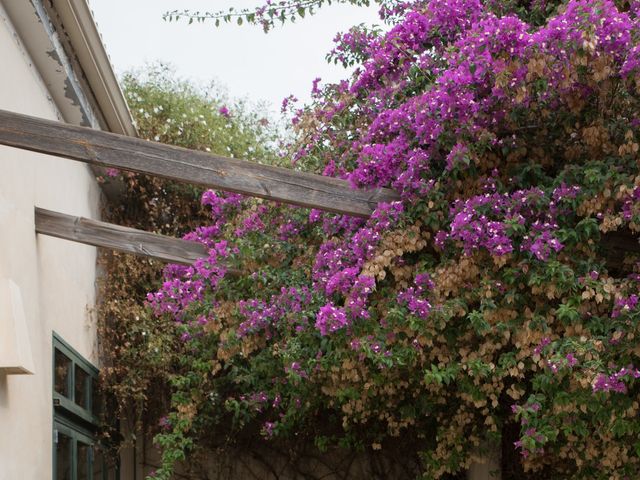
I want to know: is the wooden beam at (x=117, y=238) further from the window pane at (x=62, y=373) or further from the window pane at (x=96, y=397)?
the window pane at (x=96, y=397)

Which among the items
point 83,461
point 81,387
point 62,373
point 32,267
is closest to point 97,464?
point 83,461

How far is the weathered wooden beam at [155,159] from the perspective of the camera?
5.05m

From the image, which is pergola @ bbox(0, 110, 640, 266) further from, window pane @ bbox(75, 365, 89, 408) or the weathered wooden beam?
window pane @ bbox(75, 365, 89, 408)

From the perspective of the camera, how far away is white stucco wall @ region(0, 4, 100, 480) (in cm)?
555

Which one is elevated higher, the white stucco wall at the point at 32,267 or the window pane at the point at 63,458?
the white stucco wall at the point at 32,267

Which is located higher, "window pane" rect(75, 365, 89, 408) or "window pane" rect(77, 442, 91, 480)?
"window pane" rect(75, 365, 89, 408)

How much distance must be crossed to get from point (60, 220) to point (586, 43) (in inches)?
139

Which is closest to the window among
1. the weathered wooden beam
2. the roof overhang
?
the roof overhang

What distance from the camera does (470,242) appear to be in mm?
5363

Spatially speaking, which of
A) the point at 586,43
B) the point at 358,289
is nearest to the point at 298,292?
the point at 358,289

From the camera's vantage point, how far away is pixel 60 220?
6574 mm

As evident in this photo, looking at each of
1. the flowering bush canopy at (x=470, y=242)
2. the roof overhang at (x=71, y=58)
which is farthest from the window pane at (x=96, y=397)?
the roof overhang at (x=71, y=58)

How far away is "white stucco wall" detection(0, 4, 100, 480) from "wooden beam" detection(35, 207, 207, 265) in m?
0.12

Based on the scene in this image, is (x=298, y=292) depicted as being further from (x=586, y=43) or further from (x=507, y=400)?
(x=586, y=43)
